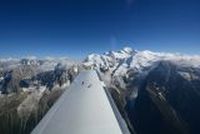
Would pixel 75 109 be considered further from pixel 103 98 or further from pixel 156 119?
pixel 156 119

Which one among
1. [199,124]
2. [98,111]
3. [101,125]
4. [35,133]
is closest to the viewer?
[35,133]

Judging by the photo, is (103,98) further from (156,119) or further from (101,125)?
(156,119)

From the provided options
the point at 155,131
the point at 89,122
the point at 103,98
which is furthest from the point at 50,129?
the point at 155,131

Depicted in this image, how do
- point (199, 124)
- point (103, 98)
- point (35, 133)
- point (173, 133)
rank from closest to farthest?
point (35, 133) < point (103, 98) < point (173, 133) < point (199, 124)

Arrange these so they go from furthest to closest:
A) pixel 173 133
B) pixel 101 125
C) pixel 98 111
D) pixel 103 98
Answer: pixel 173 133 < pixel 103 98 < pixel 98 111 < pixel 101 125

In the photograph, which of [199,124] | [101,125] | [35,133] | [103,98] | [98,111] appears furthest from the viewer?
[199,124]

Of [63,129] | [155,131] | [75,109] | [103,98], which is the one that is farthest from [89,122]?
[155,131]

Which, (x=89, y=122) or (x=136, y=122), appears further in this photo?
(x=136, y=122)

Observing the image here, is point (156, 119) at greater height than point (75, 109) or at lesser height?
lesser

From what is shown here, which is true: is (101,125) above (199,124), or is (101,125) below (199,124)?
above
